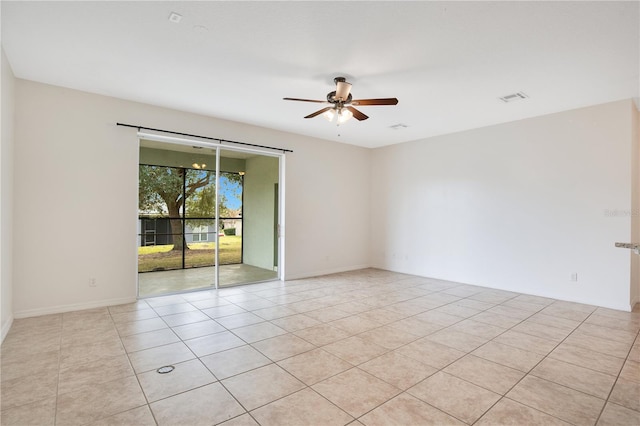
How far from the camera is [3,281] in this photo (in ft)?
10.7

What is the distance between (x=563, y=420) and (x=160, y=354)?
314 centimetres

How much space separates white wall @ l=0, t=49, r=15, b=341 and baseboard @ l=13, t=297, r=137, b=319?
186 millimetres

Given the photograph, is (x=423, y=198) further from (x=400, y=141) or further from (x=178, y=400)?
(x=178, y=400)

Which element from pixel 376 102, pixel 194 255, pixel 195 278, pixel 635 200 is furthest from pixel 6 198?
pixel 635 200

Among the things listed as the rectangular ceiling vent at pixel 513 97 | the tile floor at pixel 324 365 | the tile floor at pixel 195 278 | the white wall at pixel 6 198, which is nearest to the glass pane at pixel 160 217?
the tile floor at pixel 195 278

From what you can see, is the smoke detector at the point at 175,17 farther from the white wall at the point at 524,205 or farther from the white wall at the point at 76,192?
the white wall at the point at 524,205

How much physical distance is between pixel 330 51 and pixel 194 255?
5313 millimetres

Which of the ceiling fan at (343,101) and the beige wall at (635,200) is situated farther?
the beige wall at (635,200)

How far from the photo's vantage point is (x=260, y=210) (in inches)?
281

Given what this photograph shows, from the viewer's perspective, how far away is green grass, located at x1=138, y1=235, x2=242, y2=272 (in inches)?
250

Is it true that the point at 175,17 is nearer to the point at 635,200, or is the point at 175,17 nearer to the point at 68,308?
the point at 68,308

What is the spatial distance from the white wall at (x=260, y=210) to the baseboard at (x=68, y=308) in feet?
9.62

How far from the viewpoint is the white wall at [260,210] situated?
6934mm

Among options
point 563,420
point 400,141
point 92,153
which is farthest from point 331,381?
point 400,141
